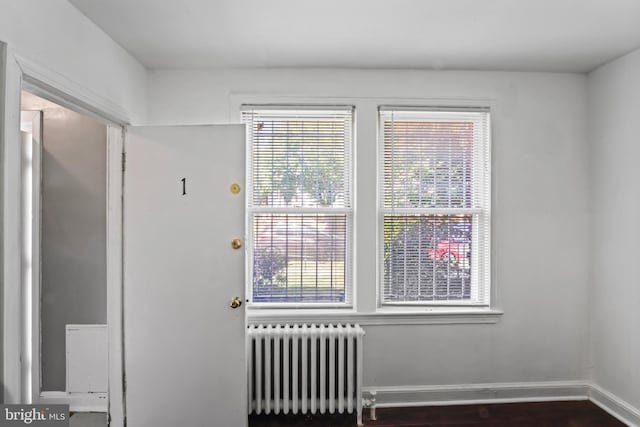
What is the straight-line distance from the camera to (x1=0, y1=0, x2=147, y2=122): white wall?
1520 millimetres

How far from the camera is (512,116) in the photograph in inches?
113

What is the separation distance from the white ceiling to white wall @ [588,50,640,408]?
27cm

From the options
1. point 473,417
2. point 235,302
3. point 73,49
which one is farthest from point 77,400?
point 473,417

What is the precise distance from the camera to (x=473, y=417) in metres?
2.63

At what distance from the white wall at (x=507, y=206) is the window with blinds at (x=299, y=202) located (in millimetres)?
157

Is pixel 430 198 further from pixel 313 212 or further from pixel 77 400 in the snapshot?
pixel 77 400

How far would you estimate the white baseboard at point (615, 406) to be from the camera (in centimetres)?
250

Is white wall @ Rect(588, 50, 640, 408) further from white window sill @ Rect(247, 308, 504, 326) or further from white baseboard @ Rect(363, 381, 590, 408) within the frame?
white window sill @ Rect(247, 308, 504, 326)

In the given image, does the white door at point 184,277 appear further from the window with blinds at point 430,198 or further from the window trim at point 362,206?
the window with blinds at point 430,198

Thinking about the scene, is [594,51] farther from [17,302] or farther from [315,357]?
[17,302]

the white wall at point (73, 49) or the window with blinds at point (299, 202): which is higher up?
the white wall at point (73, 49)

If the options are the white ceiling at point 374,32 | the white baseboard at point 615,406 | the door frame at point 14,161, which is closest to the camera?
the door frame at point 14,161

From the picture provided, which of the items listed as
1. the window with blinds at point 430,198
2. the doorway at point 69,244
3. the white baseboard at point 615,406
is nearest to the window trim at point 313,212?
the window with blinds at point 430,198

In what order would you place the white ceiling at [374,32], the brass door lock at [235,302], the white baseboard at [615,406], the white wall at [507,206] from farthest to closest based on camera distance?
the white wall at [507,206] < the white baseboard at [615,406] < the brass door lock at [235,302] < the white ceiling at [374,32]
